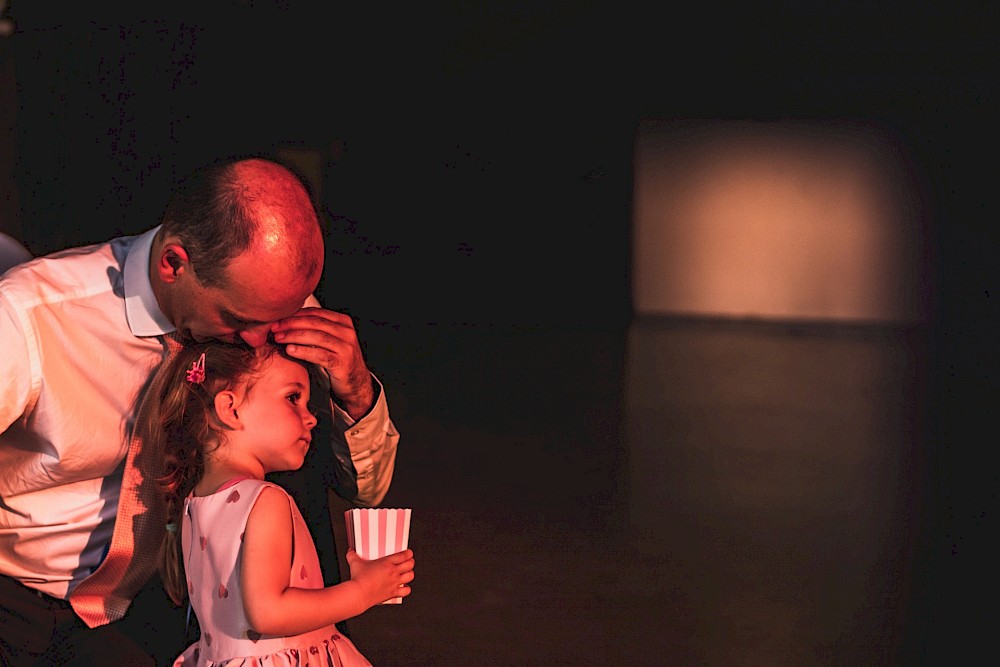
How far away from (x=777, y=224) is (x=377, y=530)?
871 cm

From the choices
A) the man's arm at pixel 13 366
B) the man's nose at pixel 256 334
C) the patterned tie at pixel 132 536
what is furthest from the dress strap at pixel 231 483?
the man's arm at pixel 13 366

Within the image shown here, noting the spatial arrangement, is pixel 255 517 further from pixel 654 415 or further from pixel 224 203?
pixel 654 415

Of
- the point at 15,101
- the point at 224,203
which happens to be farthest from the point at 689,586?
the point at 15,101

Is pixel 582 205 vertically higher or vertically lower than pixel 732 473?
higher

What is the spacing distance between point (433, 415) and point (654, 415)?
Result: 1.15 m

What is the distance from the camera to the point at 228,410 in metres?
1.83

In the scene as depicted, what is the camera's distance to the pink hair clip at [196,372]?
176cm

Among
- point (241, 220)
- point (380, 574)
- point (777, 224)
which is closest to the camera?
point (241, 220)

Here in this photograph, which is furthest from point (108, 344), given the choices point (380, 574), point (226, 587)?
point (380, 574)

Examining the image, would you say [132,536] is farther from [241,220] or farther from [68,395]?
[241,220]

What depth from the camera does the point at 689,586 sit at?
3.46 metres

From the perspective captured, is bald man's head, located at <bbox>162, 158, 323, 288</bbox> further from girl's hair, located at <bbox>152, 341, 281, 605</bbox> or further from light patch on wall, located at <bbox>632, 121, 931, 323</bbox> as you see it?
light patch on wall, located at <bbox>632, 121, 931, 323</bbox>

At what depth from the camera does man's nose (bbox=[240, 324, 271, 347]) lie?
1.76 m

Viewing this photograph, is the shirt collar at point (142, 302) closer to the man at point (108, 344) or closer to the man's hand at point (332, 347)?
the man at point (108, 344)
